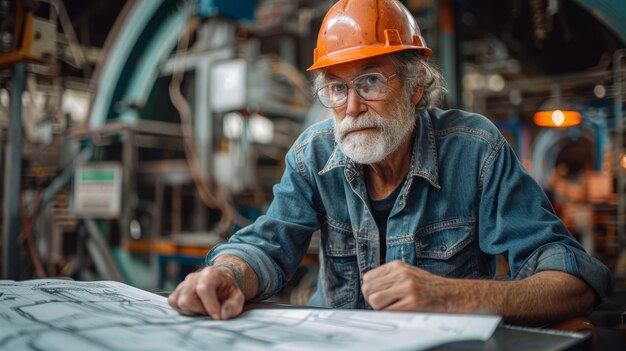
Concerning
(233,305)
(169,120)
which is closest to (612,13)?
(233,305)

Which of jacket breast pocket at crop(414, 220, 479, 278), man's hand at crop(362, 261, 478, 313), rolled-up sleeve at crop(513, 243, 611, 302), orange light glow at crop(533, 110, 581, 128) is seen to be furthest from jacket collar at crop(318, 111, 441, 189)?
orange light glow at crop(533, 110, 581, 128)

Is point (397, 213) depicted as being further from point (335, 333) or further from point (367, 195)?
point (335, 333)

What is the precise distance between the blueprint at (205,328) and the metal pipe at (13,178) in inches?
67.6

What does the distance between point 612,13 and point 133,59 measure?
2759 millimetres

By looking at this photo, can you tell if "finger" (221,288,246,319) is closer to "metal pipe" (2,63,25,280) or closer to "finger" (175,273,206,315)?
"finger" (175,273,206,315)

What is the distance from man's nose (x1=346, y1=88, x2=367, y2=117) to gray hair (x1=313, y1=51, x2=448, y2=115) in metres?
0.11

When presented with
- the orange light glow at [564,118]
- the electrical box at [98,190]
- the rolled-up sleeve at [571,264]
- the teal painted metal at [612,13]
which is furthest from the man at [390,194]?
the orange light glow at [564,118]

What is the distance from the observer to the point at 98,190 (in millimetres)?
3072

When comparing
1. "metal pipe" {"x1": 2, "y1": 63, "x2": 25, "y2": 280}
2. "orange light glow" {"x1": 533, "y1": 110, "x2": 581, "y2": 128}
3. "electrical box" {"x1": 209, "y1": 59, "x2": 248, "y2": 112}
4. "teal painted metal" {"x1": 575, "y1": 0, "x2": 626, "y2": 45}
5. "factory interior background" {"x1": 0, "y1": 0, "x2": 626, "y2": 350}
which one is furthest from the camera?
"orange light glow" {"x1": 533, "y1": 110, "x2": 581, "y2": 128}

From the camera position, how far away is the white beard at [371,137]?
1.22 metres

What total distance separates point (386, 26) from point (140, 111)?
264 centimetres

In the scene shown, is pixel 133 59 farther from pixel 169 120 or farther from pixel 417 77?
pixel 417 77

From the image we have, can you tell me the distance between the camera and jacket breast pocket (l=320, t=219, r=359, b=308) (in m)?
1.33

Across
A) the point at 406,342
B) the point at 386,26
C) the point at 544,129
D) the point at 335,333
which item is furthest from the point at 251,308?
the point at 544,129
